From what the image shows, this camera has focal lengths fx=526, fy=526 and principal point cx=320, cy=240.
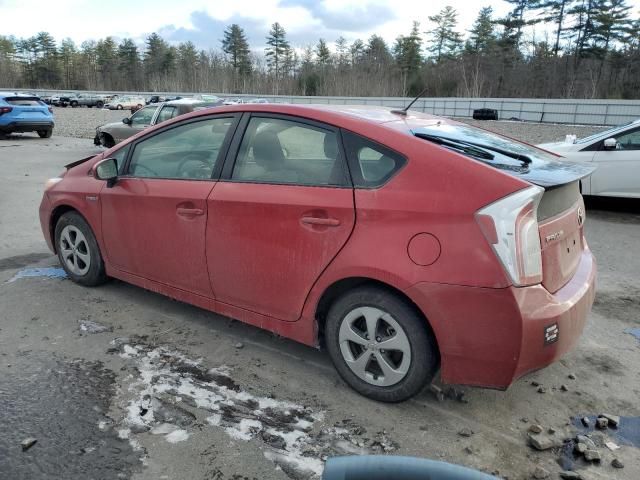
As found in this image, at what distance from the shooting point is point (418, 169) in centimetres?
270

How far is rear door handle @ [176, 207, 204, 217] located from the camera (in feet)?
11.4

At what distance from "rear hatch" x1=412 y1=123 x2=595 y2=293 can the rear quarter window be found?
277 mm

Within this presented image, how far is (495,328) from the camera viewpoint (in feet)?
8.19

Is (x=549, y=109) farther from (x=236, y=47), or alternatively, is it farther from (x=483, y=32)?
(x=236, y=47)

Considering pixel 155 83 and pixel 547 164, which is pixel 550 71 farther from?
pixel 547 164

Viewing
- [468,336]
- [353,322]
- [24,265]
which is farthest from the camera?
[24,265]

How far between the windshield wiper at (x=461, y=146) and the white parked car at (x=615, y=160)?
5568 mm

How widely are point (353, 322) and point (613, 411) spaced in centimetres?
154

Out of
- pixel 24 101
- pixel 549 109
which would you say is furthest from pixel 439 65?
pixel 24 101

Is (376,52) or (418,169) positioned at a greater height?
(376,52)

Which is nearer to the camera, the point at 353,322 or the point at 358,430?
the point at 358,430

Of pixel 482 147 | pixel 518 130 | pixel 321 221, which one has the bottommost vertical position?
pixel 518 130

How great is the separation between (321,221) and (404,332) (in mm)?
746

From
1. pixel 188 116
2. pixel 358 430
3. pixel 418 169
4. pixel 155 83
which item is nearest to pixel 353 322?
pixel 358 430
